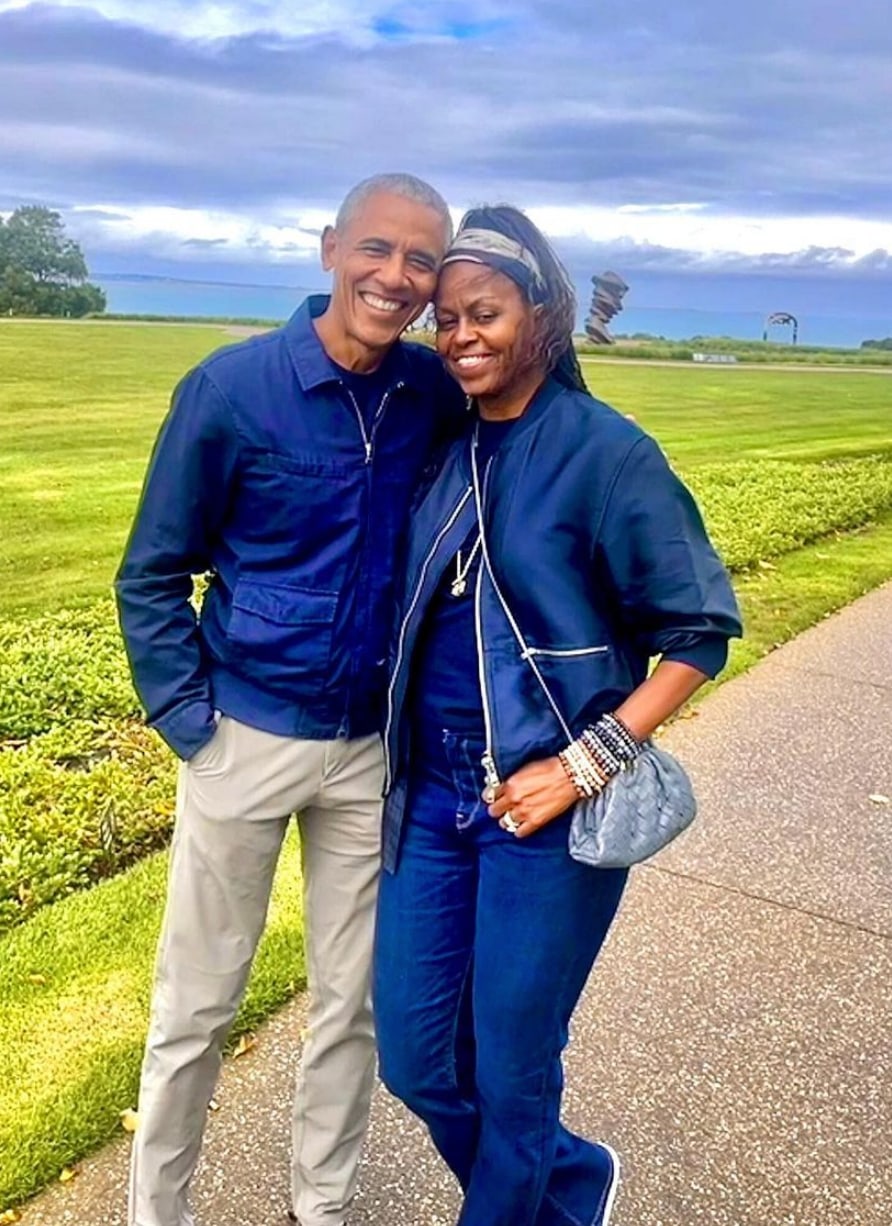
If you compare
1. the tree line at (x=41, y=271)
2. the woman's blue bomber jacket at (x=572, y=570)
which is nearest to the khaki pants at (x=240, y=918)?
the woman's blue bomber jacket at (x=572, y=570)

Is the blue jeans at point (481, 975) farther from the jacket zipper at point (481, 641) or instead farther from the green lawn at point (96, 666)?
the green lawn at point (96, 666)

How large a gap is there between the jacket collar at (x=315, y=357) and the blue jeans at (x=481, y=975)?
67 centimetres

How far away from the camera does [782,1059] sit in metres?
3.49

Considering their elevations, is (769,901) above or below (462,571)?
below

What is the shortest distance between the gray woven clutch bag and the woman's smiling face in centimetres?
67

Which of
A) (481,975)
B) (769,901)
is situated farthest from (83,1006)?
(769,901)

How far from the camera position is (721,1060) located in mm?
3469

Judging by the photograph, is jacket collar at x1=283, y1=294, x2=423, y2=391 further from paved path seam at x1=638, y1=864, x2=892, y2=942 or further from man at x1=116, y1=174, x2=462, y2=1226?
paved path seam at x1=638, y1=864, x2=892, y2=942

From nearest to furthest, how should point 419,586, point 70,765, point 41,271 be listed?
point 419,586
point 70,765
point 41,271

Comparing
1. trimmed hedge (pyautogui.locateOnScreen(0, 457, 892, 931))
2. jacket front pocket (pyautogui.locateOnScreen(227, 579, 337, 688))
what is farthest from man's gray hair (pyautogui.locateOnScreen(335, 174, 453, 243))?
trimmed hedge (pyautogui.locateOnScreen(0, 457, 892, 931))

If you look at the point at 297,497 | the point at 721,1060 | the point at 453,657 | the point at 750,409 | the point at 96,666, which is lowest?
the point at 750,409

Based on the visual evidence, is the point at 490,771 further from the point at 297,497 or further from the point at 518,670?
the point at 297,497

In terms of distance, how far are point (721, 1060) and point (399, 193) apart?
2337mm

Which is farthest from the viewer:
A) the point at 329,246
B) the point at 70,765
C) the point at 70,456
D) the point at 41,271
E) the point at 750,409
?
the point at 41,271
